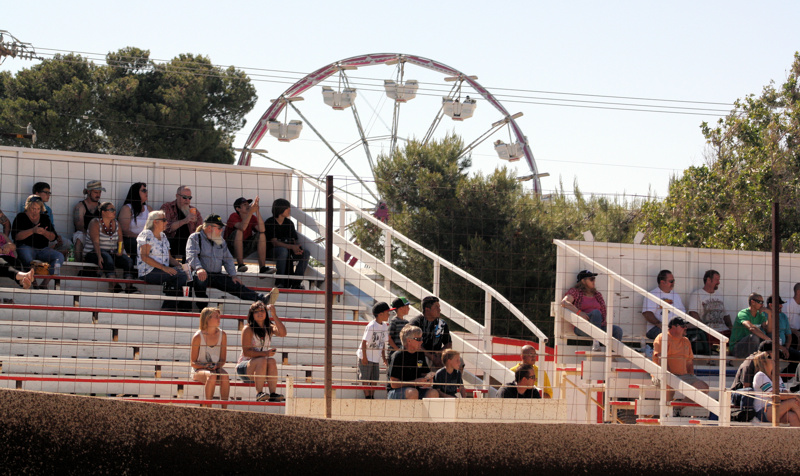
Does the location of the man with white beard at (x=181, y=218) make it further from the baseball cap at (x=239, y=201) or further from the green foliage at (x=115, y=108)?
the green foliage at (x=115, y=108)

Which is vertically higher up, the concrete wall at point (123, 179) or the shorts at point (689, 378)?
the concrete wall at point (123, 179)

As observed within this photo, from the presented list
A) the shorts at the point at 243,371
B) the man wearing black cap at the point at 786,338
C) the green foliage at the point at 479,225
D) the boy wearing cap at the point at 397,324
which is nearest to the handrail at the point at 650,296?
the man wearing black cap at the point at 786,338

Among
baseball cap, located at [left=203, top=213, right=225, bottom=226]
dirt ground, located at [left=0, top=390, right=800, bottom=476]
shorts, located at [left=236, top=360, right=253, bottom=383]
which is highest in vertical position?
baseball cap, located at [left=203, top=213, right=225, bottom=226]

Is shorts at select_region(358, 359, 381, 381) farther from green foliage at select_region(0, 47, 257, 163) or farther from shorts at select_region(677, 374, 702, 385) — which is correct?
green foliage at select_region(0, 47, 257, 163)

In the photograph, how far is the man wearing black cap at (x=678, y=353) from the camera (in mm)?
9578

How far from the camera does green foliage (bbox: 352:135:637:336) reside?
18.6 metres

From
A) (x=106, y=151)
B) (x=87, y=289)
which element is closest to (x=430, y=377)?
(x=87, y=289)

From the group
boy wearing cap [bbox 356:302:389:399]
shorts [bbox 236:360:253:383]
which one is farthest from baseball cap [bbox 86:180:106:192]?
boy wearing cap [bbox 356:302:389:399]

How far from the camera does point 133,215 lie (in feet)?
35.7

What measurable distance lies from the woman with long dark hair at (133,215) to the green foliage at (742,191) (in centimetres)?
1345

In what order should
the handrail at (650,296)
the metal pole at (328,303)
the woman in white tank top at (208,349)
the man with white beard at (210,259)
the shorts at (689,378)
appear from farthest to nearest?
the man with white beard at (210,259), the shorts at (689,378), the handrail at (650,296), the woman in white tank top at (208,349), the metal pole at (328,303)

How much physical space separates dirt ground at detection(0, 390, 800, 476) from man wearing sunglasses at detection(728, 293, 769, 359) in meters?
4.08

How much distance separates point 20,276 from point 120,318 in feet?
3.54

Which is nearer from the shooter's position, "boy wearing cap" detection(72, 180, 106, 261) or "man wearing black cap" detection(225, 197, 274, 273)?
"boy wearing cap" detection(72, 180, 106, 261)
